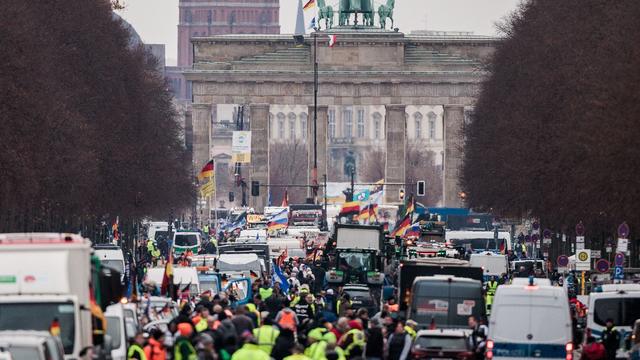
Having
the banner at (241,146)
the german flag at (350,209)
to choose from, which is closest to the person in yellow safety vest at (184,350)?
the german flag at (350,209)

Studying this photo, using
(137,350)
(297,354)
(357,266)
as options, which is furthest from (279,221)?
(297,354)

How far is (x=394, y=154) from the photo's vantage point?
551 ft

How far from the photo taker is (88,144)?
275ft

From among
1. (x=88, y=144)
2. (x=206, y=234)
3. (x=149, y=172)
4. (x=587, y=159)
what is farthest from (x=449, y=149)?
(x=587, y=159)

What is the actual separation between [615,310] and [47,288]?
17.6 m

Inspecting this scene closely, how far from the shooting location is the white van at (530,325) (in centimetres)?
4062

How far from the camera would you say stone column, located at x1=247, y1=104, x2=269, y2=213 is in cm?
16812

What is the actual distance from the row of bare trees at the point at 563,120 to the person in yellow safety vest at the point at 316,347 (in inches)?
1056

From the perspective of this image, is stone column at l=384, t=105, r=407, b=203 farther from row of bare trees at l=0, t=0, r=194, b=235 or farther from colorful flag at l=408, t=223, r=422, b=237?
colorful flag at l=408, t=223, r=422, b=237

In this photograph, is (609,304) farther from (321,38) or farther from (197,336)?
(321,38)

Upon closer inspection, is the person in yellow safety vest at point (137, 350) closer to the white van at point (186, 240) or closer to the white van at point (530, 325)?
the white van at point (530, 325)

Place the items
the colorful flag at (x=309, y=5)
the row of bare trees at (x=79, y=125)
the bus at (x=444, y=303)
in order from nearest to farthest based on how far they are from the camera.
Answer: the bus at (x=444, y=303)
the row of bare trees at (x=79, y=125)
the colorful flag at (x=309, y=5)

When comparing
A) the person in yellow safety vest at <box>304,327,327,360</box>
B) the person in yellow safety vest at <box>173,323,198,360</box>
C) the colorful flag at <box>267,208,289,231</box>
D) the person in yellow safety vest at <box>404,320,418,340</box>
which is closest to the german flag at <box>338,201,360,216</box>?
the colorful flag at <box>267,208,289,231</box>

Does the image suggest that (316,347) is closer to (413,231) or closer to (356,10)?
(413,231)
